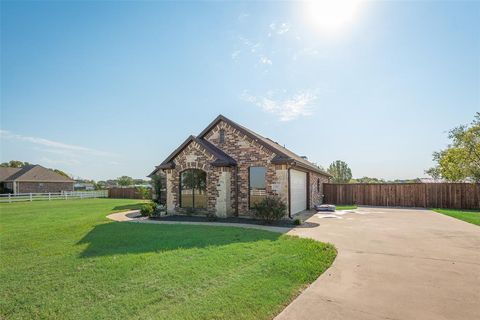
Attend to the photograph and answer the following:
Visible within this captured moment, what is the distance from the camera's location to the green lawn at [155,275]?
12.3ft

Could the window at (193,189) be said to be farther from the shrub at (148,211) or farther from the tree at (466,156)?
the tree at (466,156)

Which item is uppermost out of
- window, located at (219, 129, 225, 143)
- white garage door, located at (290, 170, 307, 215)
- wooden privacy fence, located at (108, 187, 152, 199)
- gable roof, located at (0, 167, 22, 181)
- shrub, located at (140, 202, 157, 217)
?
window, located at (219, 129, 225, 143)

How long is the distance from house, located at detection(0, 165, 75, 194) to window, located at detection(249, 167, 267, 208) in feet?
126

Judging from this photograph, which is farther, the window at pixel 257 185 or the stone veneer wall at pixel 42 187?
the stone veneer wall at pixel 42 187

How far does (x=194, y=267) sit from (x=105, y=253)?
2788 millimetres

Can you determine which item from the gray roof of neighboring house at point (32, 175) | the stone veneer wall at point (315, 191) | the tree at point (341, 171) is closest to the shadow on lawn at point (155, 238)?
the stone veneer wall at point (315, 191)

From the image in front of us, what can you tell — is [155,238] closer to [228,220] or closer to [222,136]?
[228,220]

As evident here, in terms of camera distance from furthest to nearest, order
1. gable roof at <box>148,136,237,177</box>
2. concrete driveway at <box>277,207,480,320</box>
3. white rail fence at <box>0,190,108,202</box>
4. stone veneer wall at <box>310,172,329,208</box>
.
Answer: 1. white rail fence at <box>0,190,108,202</box>
2. stone veneer wall at <box>310,172,329,208</box>
3. gable roof at <box>148,136,237,177</box>
4. concrete driveway at <box>277,207,480,320</box>

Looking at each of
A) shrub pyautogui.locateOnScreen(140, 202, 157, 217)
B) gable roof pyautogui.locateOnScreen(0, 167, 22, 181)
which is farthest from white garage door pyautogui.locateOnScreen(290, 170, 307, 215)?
gable roof pyautogui.locateOnScreen(0, 167, 22, 181)

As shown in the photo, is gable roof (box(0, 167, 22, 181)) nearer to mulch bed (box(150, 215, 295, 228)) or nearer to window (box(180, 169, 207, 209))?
mulch bed (box(150, 215, 295, 228))

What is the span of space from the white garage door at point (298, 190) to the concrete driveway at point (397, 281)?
5.31 m

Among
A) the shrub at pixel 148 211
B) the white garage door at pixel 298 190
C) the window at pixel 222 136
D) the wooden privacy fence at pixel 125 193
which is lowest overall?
the wooden privacy fence at pixel 125 193


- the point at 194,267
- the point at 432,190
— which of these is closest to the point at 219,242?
the point at 194,267

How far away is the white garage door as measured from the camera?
13.9 m
